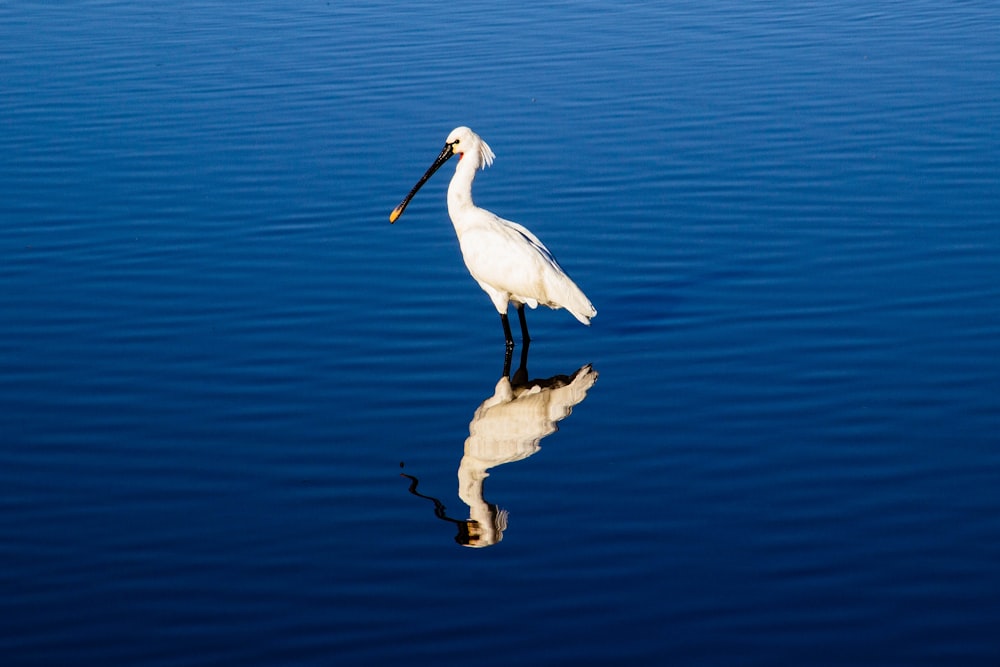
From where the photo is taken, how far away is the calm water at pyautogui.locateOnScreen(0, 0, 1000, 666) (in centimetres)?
731

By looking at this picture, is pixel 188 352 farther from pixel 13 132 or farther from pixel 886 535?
pixel 13 132

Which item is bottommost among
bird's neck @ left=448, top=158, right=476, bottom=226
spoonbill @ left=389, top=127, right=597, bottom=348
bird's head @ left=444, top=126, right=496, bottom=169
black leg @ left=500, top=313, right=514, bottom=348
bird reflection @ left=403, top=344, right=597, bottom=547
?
bird reflection @ left=403, top=344, right=597, bottom=547

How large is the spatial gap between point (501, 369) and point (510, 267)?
93 cm

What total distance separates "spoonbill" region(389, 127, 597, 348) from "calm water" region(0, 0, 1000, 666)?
1.00 feet

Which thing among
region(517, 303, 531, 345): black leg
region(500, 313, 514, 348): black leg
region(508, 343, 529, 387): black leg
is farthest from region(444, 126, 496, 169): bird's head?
region(508, 343, 529, 387): black leg

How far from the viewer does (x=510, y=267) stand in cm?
1148

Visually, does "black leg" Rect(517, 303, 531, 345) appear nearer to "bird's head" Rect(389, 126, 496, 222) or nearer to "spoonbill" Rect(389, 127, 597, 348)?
"spoonbill" Rect(389, 127, 597, 348)

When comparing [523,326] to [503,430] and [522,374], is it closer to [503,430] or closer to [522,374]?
[522,374]

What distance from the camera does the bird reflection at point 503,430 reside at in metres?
8.39

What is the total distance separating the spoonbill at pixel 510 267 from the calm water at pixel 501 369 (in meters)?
0.31

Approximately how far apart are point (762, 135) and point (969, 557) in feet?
32.8

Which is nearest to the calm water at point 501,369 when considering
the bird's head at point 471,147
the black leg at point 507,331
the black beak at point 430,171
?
the black leg at point 507,331

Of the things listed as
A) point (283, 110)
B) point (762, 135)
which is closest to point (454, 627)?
point (762, 135)

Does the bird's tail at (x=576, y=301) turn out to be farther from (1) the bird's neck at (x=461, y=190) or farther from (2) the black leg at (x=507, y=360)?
(1) the bird's neck at (x=461, y=190)
